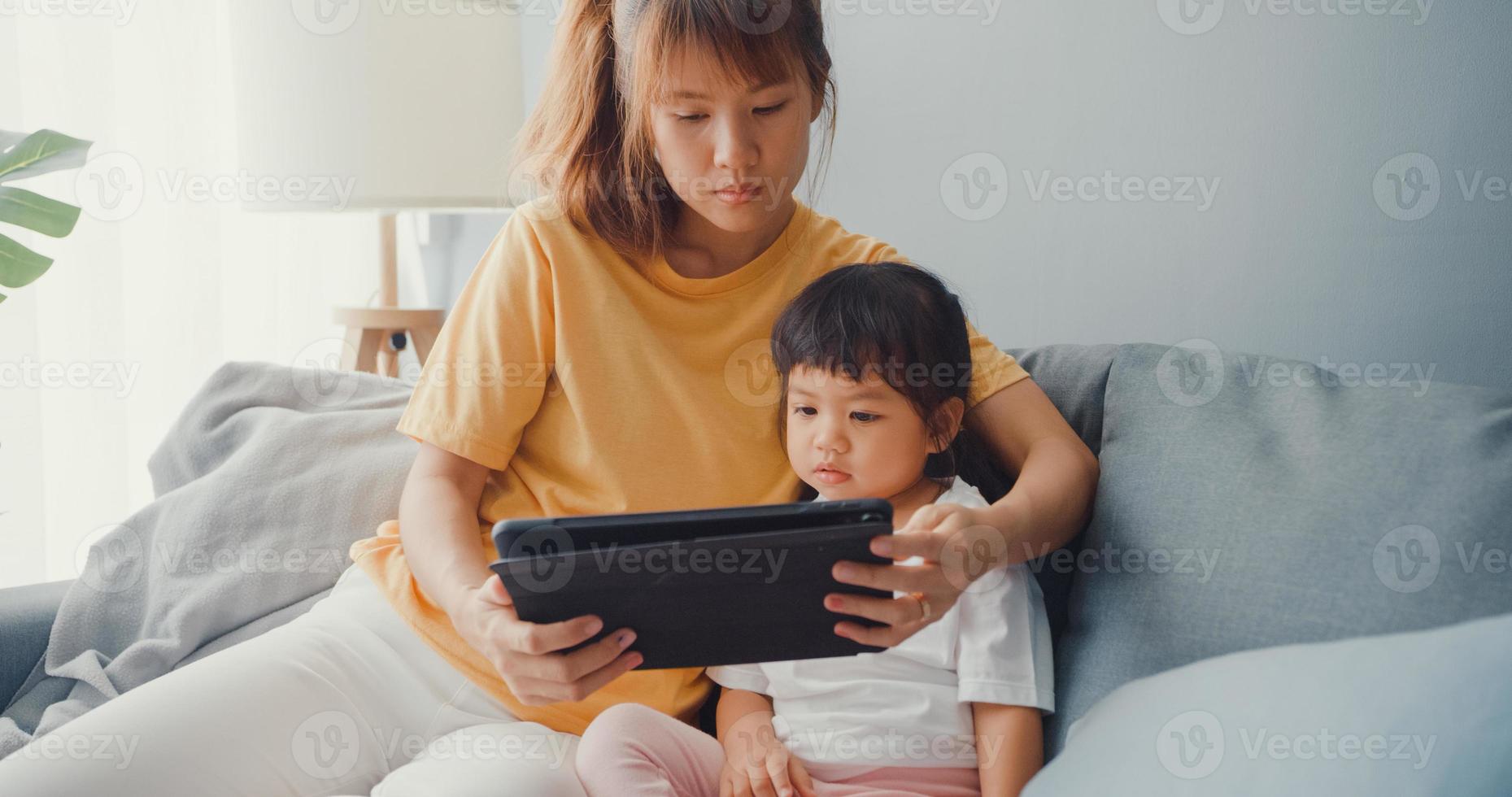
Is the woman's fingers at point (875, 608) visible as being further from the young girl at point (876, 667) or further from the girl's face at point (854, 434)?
the girl's face at point (854, 434)

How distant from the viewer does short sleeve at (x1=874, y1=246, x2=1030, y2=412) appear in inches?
46.6

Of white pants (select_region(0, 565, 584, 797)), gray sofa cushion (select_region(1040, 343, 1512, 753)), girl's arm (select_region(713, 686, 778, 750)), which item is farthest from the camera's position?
girl's arm (select_region(713, 686, 778, 750))

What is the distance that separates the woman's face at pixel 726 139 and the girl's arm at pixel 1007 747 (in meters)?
0.55

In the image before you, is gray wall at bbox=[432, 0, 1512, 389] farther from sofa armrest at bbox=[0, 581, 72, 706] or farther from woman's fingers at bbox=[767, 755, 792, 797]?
sofa armrest at bbox=[0, 581, 72, 706]

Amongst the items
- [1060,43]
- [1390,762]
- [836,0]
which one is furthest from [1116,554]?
[836,0]

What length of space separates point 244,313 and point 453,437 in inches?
69.6

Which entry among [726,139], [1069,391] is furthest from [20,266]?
[1069,391]

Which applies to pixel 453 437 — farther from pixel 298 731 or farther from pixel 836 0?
pixel 836 0

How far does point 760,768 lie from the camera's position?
1.04m

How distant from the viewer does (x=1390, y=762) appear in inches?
29.6

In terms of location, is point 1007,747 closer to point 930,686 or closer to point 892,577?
point 930,686

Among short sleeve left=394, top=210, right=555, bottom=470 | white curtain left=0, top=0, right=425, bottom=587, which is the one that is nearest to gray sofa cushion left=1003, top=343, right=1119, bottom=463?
short sleeve left=394, top=210, right=555, bottom=470

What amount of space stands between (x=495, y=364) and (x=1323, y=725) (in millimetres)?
834

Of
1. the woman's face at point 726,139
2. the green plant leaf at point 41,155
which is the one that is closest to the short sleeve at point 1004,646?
the woman's face at point 726,139
